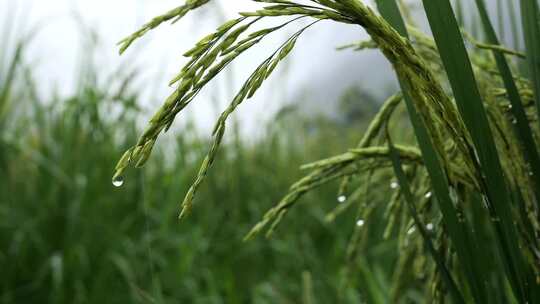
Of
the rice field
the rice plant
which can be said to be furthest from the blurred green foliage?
the rice plant

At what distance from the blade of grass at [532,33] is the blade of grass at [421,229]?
0.19 meters

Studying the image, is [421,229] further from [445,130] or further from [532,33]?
[532,33]

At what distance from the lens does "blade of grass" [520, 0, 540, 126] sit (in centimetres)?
76

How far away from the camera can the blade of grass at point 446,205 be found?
0.69 meters

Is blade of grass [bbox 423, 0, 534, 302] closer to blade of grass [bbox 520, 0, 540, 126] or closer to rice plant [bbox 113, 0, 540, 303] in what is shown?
rice plant [bbox 113, 0, 540, 303]

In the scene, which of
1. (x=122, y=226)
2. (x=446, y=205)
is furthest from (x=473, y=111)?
(x=122, y=226)

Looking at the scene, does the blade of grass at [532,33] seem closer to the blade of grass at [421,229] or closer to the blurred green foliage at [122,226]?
the blade of grass at [421,229]

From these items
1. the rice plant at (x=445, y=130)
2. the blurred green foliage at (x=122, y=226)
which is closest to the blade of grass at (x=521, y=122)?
the rice plant at (x=445, y=130)

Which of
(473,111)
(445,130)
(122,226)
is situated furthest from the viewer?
(122,226)

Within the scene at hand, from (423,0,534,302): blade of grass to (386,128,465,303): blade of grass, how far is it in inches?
2.9

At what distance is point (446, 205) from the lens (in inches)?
27.0

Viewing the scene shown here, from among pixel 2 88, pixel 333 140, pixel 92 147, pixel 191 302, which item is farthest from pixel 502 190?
pixel 333 140

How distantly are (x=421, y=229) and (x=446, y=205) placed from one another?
0.27 ft

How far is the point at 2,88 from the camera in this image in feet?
8.93
